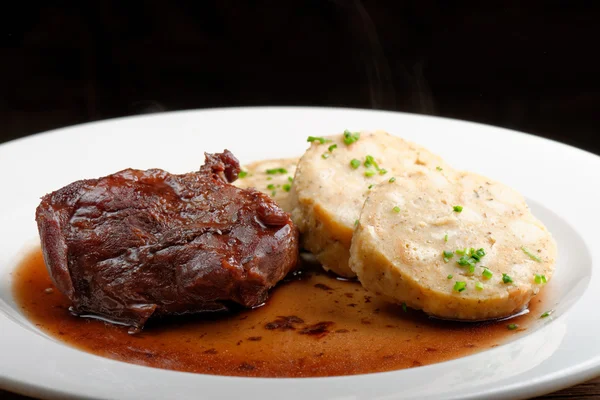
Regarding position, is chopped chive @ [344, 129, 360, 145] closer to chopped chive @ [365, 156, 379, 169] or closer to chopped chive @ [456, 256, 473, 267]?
chopped chive @ [365, 156, 379, 169]

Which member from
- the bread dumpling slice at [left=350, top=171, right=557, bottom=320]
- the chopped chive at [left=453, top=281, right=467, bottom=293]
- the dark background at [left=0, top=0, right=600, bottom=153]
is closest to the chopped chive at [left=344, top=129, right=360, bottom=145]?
the bread dumpling slice at [left=350, top=171, right=557, bottom=320]

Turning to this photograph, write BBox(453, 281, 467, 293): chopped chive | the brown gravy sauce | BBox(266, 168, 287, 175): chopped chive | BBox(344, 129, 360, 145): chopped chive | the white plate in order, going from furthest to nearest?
1. BBox(266, 168, 287, 175): chopped chive
2. BBox(344, 129, 360, 145): chopped chive
3. BBox(453, 281, 467, 293): chopped chive
4. the brown gravy sauce
5. the white plate

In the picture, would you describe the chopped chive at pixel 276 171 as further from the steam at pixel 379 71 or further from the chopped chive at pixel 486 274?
the steam at pixel 379 71

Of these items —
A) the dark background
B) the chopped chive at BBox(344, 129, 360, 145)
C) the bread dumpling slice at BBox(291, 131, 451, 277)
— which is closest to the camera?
the bread dumpling slice at BBox(291, 131, 451, 277)

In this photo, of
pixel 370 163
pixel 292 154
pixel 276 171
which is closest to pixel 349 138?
pixel 370 163

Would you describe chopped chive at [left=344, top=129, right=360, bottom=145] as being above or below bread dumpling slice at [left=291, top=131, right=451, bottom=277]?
above

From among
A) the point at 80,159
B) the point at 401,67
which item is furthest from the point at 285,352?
the point at 401,67
